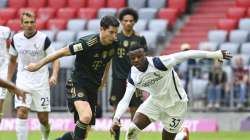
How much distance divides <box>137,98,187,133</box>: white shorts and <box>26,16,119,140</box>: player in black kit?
824 millimetres

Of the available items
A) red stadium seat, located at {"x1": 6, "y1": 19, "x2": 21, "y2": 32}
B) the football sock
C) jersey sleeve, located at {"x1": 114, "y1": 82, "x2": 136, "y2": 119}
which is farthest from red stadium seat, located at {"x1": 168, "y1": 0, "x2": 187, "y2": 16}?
jersey sleeve, located at {"x1": 114, "y1": 82, "x2": 136, "y2": 119}

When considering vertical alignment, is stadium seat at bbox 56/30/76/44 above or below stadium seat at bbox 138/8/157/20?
below

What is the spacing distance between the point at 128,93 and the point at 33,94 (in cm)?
327

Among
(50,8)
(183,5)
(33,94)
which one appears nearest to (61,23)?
(50,8)

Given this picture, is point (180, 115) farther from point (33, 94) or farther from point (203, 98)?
point (203, 98)

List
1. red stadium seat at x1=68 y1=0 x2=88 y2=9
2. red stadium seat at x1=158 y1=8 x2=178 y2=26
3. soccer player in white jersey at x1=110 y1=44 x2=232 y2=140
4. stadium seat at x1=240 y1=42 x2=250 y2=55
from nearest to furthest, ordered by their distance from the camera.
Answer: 1. soccer player in white jersey at x1=110 y1=44 x2=232 y2=140
2. stadium seat at x1=240 y1=42 x2=250 y2=55
3. red stadium seat at x1=158 y1=8 x2=178 y2=26
4. red stadium seat at x1=68 y1=0 x2=88 y2=9

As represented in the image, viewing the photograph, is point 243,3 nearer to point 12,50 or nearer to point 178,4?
point 178,4

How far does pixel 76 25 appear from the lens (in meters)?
29.3

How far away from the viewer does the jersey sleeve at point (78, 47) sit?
13.3 m

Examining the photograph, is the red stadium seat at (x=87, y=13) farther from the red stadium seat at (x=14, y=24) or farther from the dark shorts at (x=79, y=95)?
the dark shorts at (x=79, y=95)

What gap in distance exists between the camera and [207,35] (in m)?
28.4

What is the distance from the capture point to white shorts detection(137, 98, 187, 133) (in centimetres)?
1360

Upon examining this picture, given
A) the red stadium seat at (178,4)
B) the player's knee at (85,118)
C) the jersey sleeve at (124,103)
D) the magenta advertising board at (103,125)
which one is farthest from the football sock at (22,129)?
the red stadium seat at (178,4)

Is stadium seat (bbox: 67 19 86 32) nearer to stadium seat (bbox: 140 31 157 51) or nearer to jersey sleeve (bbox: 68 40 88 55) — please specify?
stadium seat (bbox: 140 31 157 51)
